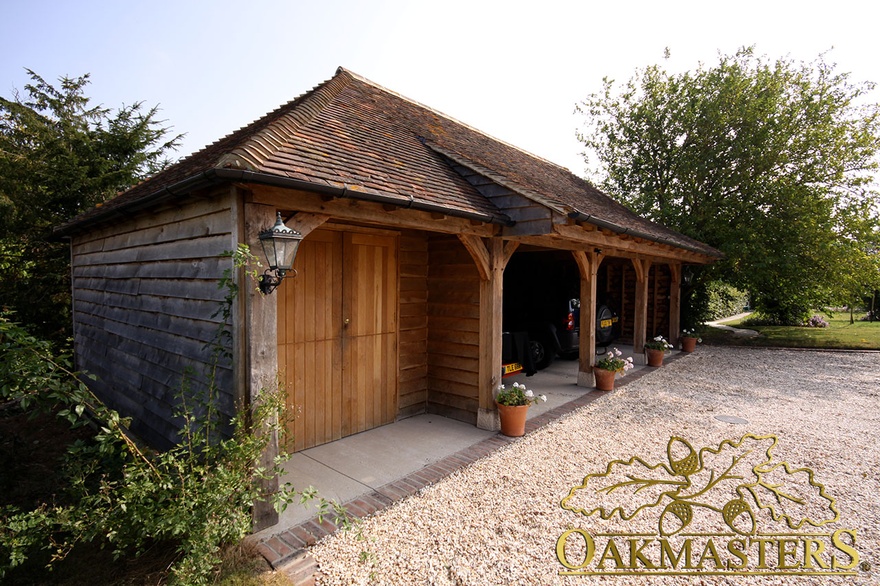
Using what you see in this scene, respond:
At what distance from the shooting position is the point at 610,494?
11.8 ft

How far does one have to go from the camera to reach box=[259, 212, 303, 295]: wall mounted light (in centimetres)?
280

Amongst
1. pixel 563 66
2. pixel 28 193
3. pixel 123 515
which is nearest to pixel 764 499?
pixel 123 515

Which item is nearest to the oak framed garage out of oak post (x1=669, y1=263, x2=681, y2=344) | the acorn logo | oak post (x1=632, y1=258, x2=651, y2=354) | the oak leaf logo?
the oak leaf logo

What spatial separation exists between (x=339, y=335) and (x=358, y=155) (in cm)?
193

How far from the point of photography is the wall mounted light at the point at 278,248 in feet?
9.20

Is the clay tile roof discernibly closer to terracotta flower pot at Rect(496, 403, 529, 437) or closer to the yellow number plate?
terracotta flower pot at Rect(496, 403, 529, 437)

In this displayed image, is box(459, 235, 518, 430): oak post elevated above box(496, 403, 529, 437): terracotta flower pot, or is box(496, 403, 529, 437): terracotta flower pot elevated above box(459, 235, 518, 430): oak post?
box(459, 235, 518, 430): oak post

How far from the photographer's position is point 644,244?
7.92m

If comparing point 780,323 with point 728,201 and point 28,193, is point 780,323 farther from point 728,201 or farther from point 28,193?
point 28,193

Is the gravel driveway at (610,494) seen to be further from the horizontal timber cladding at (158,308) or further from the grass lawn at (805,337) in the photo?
the grass lawn at (805,337)

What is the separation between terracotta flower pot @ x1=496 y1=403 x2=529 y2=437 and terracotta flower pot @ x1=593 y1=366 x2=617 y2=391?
105 inches

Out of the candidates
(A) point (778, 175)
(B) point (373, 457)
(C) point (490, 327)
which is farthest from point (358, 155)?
(A) point (778, 175)

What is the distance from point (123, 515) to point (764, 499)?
4732 millimetres

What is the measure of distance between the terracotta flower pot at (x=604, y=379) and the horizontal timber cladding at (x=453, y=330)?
9.08 ft
